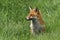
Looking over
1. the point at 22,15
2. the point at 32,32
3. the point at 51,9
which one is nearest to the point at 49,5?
the point at 51,9

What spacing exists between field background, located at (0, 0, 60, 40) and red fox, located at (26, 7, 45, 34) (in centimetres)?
17

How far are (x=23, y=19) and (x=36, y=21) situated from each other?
64cm

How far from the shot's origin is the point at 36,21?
30.8ft

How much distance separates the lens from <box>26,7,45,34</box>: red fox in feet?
30.3

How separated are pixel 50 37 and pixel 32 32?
1430mm

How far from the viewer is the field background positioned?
323 inches

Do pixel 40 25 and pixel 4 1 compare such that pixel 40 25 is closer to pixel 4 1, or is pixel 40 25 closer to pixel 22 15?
pixel 22 15

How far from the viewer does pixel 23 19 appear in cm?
985

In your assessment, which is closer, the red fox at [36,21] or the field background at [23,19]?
the field background at [23,19]

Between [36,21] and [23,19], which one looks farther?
[23,19]

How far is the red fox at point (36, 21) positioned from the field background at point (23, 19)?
166 millimetres

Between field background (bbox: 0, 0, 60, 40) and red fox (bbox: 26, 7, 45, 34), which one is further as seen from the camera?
red fox (bbox: 26, 7, 45, 34)

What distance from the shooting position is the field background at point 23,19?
8.22 meters

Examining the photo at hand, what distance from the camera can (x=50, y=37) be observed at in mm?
7746
